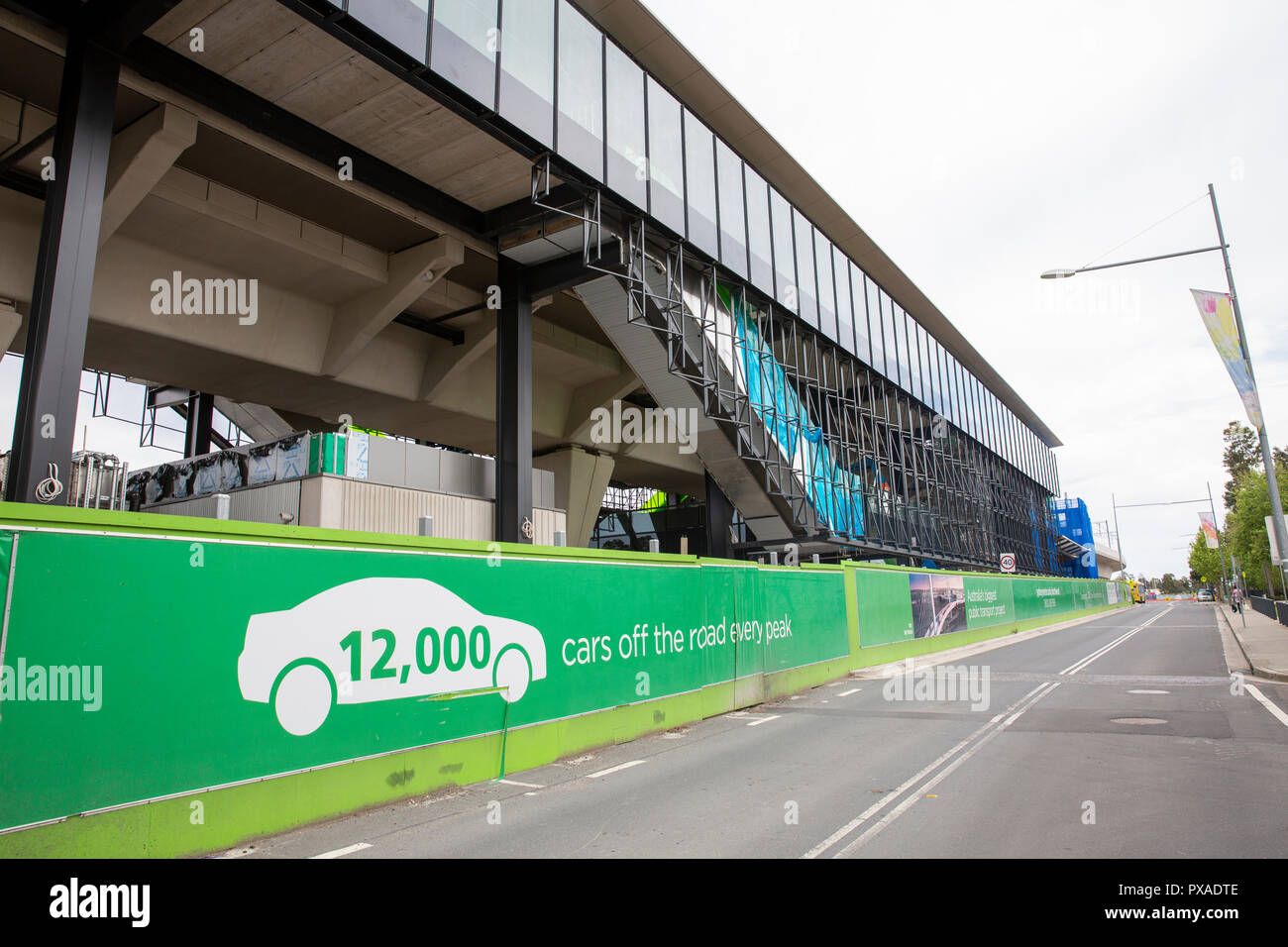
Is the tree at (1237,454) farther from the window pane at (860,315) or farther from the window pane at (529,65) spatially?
the window pane at (529,65)

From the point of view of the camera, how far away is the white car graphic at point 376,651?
634 centimetres

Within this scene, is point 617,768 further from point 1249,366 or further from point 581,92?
point 1249,366

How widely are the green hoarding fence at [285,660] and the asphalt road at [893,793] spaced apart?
1.72ft

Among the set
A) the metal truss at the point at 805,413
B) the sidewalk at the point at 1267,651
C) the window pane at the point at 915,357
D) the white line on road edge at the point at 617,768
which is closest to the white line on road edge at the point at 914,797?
the white line on road edge at the point at 617,768

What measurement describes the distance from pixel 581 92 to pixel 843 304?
16.4 meters

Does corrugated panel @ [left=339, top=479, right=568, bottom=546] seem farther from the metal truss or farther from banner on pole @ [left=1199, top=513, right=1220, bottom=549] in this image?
banner on pole @ [left=1199, top=513, right=1220, bottom=549]

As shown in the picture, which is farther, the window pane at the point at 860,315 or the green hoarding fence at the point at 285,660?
the window pane at the point at 860,315

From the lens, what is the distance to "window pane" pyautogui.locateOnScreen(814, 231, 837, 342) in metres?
27.1

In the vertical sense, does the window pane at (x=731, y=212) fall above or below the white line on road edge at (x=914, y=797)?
above

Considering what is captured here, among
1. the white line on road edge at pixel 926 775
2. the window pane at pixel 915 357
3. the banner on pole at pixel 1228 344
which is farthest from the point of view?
the window pane at pixel 915 357

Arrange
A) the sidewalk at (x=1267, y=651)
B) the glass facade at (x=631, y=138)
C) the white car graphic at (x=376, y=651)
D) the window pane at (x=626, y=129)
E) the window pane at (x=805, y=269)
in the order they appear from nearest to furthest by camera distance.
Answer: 1. the white car graphic at (x=376, y=651)
2. the glass facade at (x=631, y=138)
3. the sidewalk at (x=1267, y=651)
4. the window pane at (x=626, y=129)
5. the window pane at (x=805, y=269)

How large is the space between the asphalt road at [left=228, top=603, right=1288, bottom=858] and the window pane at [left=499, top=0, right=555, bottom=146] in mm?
10887
